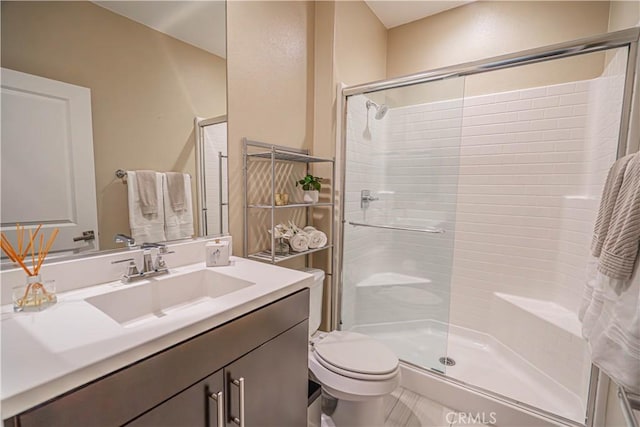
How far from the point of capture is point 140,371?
636 mm

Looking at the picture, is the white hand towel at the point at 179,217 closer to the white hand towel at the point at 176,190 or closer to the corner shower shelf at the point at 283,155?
the white hand towel at the point at 176,190

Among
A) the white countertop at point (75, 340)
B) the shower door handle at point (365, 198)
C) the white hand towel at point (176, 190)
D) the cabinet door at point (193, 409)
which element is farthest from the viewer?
the shower door handle at point (365, 198)

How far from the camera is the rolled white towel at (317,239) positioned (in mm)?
1796

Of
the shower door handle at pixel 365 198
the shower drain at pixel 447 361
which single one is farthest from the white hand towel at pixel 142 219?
the shower drain at pixel 447 361

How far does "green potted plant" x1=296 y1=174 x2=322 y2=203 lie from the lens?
1.80m

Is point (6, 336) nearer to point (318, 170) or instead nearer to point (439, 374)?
point (318, 170)

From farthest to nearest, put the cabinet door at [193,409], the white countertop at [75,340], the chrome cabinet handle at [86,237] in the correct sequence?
the chrome cabinet handle at [86,237] → the cabinet door at [193,409] → the white countertop at [75,340]

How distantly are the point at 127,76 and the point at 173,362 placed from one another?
1003mm

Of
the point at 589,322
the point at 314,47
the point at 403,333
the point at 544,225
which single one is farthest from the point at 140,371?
the point at 544,225

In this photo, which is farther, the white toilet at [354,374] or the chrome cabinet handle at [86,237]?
the white toilet at [354,374]

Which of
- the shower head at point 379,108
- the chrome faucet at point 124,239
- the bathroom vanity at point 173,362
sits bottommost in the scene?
the bathroom vanity at point 173,362

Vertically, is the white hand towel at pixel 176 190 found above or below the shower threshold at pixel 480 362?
above

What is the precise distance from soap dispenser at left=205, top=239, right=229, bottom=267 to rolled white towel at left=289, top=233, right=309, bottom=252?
0.46 metres

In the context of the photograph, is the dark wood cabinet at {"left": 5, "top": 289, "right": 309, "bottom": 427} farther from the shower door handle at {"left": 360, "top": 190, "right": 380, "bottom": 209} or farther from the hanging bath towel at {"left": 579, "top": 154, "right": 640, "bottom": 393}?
the shower door handle at {"left": 360, "top": 190, "right": 380, "bottom": 209}
